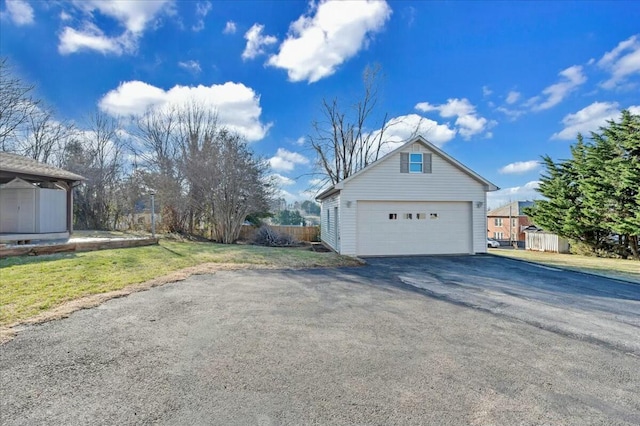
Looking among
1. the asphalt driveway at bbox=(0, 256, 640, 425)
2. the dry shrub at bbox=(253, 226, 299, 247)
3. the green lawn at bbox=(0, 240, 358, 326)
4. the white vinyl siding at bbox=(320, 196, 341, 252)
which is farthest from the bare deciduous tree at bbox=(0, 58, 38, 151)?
the asphalt driveway at bbox=(0, 256, 640, 425)

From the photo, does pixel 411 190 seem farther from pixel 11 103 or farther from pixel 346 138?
pixel 11 103

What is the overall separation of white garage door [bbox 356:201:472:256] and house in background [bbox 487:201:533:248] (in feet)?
110

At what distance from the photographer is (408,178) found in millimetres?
12656

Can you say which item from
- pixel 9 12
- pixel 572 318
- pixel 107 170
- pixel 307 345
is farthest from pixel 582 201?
pixel 107 170

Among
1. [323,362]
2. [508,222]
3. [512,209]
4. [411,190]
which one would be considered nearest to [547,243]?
[411,190]

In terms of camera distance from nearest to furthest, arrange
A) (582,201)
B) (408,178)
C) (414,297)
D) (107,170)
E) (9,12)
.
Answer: (414,297)
(9,12)
(408,178)
(582,201)
(107,170)

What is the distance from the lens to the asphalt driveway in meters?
2.42

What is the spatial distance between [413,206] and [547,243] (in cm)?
1335

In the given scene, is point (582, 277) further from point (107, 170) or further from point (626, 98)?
point (107, 170)

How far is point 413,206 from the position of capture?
12.7 metres

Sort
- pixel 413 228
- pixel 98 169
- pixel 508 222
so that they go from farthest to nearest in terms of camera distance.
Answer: pixel 508 222, pixel 98 169, pixel 413 228

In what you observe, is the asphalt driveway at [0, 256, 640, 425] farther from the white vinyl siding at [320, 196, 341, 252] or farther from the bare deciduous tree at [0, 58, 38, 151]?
the bare deciduous tree at [0, 58, 38, 151]

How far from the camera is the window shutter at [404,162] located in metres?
12.6

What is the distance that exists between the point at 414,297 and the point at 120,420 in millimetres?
5029
